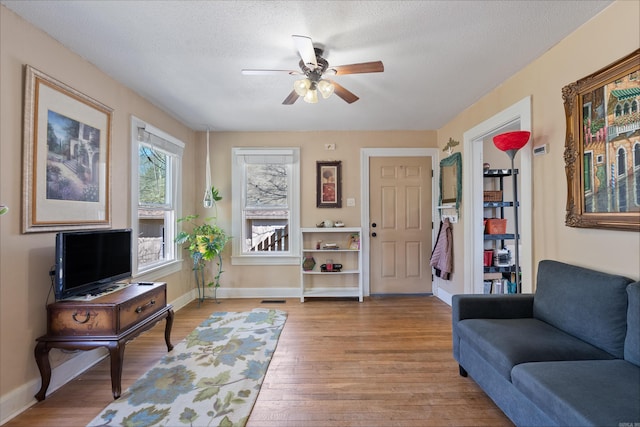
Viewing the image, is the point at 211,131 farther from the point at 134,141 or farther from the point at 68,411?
the point at 68,411

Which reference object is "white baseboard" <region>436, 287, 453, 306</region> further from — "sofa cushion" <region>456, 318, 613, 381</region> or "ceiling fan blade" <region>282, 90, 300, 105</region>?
"ceiling fan blade" <region>282, 90, 300, 105</region>

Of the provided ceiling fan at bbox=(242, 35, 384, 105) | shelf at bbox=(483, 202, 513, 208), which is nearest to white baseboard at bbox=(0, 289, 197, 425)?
ceiling fan at bbox=(242, 35, 384, 105)

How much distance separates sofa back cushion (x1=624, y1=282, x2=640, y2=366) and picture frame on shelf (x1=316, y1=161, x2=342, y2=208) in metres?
3.16

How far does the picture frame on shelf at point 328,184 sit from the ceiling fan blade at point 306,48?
2292 millimetres

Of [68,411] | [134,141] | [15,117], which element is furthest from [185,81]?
[68,411]

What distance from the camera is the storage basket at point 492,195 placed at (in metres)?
3.52

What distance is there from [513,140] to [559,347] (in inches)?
57.9

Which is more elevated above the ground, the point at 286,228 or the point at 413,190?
the point at 413,190

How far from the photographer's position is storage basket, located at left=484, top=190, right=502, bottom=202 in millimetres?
3520

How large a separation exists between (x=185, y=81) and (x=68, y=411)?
2.64m

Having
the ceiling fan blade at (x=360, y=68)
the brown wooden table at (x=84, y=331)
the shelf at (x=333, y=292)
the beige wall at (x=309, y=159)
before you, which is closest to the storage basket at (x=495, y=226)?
the beige wall at (x=309, y=159)

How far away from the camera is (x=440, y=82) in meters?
2.72

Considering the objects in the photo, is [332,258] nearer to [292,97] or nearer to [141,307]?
[292,97]

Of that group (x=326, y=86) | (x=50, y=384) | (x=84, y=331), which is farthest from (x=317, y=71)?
(x=50, y=384)
